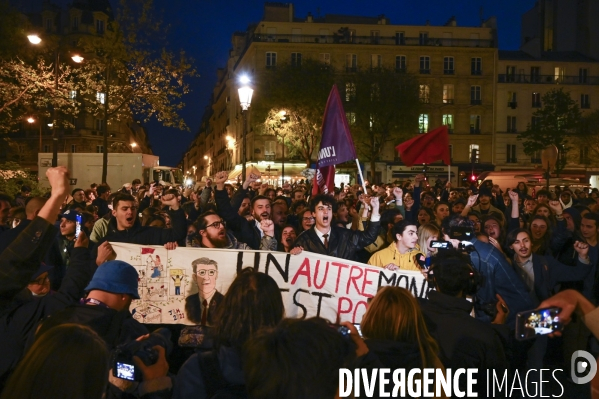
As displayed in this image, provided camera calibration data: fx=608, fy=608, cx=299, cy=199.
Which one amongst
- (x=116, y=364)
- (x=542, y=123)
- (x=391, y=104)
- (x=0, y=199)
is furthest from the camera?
(x=542, y=123)

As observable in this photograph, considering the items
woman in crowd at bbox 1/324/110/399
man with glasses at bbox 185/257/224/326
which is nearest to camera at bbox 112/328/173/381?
woman in crowd at bbox 1/324/110/399

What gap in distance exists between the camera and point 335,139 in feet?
33.6

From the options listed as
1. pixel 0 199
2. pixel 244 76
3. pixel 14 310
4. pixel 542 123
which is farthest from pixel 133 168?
pixel 542 123

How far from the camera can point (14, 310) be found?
3.22 m

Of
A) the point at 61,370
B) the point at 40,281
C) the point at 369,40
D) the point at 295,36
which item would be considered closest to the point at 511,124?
the point at 369,40

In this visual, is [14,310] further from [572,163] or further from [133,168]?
[572,163]

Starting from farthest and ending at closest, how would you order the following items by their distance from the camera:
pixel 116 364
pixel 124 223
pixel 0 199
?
pixel 0 199, pixel 124 223, pixel 116 364

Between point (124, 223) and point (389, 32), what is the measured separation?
57.5m

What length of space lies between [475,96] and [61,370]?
204ft

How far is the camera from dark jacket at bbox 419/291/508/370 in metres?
3.40

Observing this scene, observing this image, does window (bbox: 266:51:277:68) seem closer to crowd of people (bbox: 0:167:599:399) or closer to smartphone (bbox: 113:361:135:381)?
crowd of people (bbox: 0:167:599:399)

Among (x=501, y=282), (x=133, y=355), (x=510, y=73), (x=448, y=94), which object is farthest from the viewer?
(x=510, y=73)

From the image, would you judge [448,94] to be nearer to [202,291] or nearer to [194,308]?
[202,291]

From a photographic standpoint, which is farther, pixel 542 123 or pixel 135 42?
pixel 542 123
